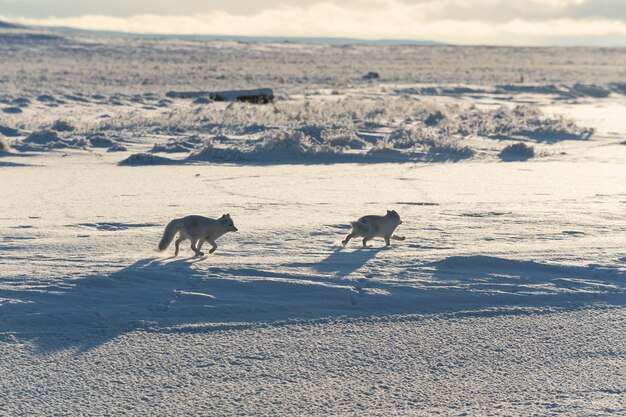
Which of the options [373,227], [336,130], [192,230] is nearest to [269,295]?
[192,230]

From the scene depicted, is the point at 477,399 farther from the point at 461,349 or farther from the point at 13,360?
the point at 13,360

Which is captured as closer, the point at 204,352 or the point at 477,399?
the point at 477,399

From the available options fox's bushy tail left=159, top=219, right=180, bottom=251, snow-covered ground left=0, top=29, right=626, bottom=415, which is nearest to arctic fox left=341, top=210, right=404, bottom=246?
snow-covered ground left=0, top=29, right=626, bottom=415

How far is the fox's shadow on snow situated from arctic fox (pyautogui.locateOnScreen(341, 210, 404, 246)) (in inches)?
26.6

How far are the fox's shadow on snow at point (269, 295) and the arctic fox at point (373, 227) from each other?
68 cm

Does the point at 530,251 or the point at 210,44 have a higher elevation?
the point at 210,44

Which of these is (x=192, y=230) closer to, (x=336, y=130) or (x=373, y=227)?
(x=373, y=227)

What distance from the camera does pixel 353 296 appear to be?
6105mm

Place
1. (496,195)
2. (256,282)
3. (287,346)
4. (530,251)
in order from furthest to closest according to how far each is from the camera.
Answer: (496,195) → (530,251) → (256,282) → (287,346)

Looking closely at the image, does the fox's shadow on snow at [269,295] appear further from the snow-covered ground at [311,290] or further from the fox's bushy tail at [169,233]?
the fox's bushy tail at [169,233]

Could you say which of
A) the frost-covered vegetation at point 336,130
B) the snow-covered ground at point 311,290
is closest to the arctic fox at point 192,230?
the snow-covered ground at point 311,290

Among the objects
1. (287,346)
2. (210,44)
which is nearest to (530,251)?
(287,346)

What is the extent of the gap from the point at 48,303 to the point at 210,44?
355 ft

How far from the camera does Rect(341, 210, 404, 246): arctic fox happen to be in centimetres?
764
